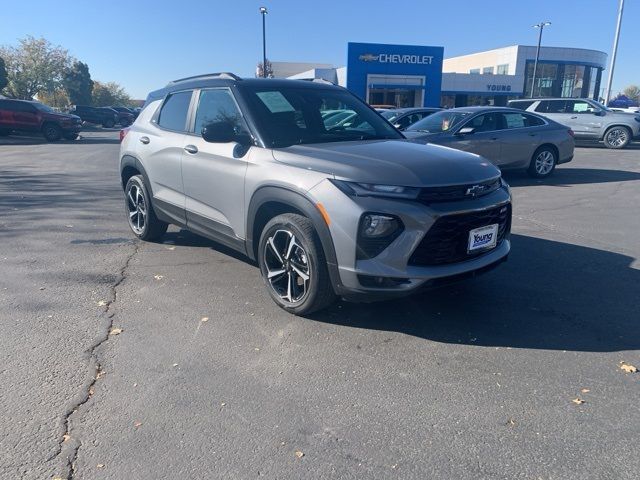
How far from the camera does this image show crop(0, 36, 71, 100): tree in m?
59.9

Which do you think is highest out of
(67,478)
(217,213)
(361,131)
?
(361,131)

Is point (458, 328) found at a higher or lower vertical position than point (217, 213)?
lower

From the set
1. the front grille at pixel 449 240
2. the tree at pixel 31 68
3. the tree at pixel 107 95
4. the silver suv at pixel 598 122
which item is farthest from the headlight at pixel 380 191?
the tree at pixel 107 95

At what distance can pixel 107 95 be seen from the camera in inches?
→ 3433

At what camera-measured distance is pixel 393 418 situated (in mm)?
2883

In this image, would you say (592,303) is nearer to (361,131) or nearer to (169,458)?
(361,131)

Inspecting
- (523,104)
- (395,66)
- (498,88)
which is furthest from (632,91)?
(523,104)

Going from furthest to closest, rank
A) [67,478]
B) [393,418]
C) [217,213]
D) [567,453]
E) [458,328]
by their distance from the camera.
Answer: [217,213] < [458,328] < [393,418] < [567,453] < [67,478]

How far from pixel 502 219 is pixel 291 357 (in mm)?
1992

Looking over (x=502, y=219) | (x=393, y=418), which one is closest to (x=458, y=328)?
(x=502, y=219)

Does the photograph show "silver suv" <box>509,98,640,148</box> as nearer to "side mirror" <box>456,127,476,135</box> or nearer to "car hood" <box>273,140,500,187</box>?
"side mirror" <box>456,127,476,135</box>

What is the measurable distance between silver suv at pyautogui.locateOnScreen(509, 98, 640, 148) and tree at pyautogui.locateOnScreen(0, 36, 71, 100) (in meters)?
60.8

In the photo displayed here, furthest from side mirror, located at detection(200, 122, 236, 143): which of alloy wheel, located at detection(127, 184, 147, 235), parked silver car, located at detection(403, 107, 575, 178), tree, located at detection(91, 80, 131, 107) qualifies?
tree, located at detection(91, 80, 131, 107)

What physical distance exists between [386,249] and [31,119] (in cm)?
2470
